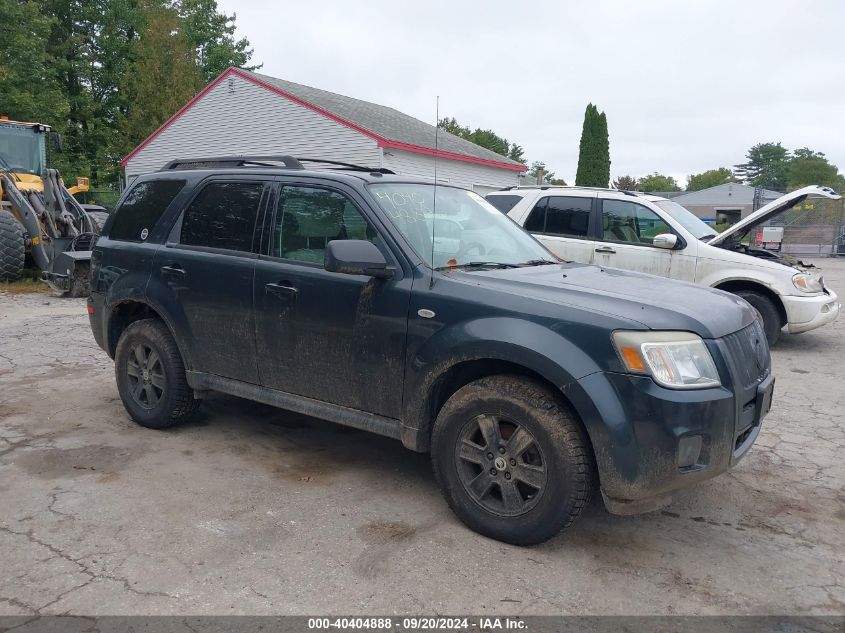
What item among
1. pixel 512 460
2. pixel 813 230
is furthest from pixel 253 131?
pixel 813 230

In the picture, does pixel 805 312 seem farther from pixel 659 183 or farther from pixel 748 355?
pixel 659 183

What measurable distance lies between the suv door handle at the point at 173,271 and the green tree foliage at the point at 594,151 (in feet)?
102

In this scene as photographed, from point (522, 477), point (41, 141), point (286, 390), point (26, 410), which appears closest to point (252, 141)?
point (41, 141)

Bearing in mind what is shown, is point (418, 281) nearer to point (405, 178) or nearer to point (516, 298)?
point (516, 298)

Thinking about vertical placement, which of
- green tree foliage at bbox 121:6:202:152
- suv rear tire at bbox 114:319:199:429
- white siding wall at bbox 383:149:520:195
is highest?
green tree foliage at bbox 121:6:202:152

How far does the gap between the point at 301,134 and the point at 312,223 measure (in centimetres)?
1713

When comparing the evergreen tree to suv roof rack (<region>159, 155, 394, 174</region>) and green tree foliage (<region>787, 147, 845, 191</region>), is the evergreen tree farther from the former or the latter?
green tree foliage (<region>787, 147, 845, 191</region>)

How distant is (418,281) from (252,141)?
765 inches

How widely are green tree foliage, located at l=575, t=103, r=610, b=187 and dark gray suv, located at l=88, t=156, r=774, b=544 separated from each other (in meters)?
30.5

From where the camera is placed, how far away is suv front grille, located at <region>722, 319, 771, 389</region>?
3268mm

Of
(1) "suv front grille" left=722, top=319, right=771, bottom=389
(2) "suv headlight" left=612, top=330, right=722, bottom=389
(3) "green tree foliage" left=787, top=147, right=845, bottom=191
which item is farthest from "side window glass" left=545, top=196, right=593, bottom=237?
(3) "green tree foliage" left=787, top=147, right=845, bottom=191

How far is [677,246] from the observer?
8.27 m

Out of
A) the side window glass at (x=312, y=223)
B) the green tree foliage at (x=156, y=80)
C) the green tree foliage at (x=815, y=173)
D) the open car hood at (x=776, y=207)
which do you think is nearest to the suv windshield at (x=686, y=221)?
the open car hood at (x=776, y=207)

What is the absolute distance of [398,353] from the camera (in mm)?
3711
